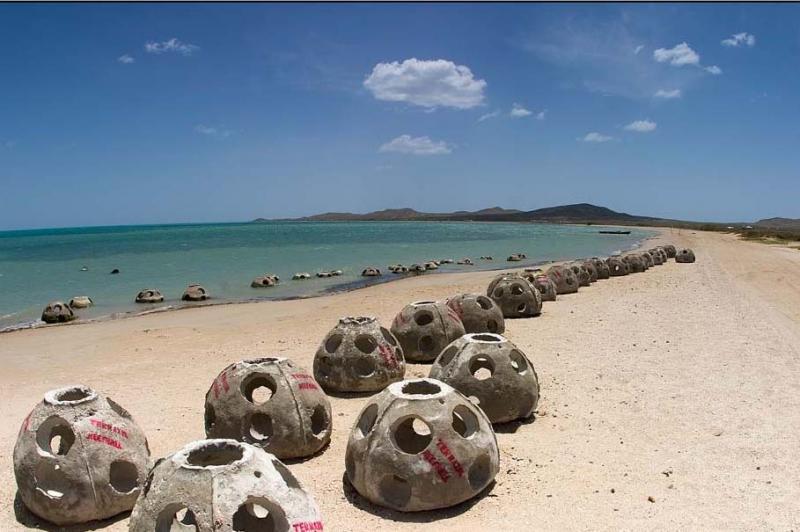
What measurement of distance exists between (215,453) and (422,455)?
7.90ft

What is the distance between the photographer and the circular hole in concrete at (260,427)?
8.27 meters

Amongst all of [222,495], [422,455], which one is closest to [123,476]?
[222,495]

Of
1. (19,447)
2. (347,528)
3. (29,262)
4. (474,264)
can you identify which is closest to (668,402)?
(347,528)

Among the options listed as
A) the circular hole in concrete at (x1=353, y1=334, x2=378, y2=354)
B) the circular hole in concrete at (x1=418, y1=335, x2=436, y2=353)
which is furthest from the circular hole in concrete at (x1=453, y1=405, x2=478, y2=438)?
the circular hole in concrete at (x1=418, y1=335, x2=436, y2=353)

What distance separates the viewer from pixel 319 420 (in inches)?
345

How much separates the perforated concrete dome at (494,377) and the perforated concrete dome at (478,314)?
556cm

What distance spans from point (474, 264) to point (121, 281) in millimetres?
26871

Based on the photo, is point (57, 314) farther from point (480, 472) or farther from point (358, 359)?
point (480, 472)

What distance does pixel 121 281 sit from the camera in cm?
4056

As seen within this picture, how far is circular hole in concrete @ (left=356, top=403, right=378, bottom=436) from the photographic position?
7405 millimetres

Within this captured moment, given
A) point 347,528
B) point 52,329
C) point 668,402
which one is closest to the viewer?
point 347,528

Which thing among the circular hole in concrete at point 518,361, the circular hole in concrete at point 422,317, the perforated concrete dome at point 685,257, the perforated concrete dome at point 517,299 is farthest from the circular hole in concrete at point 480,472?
the perforated concrete dome at point 685,257

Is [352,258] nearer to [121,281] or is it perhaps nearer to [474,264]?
[474,264]

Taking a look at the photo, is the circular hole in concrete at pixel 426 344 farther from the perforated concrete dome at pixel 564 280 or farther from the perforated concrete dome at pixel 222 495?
the perforated concrete dome at pixel 564 280
